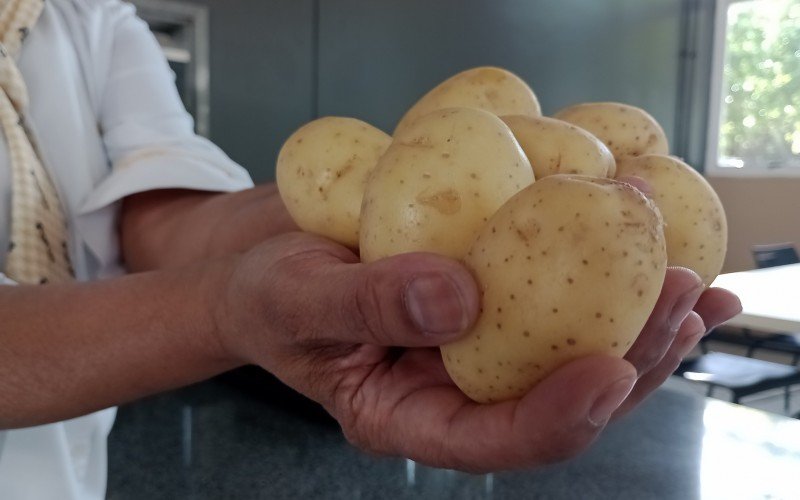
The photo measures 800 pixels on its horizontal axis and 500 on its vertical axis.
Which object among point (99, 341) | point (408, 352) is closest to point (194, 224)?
point (99, 341)

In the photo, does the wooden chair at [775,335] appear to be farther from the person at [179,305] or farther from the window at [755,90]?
the person at [179,305]

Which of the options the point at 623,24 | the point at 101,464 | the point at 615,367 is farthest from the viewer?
the point at 623,24

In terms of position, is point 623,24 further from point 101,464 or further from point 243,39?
point 101,464

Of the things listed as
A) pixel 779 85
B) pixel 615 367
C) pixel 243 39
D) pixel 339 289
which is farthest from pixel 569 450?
pixel 779 85

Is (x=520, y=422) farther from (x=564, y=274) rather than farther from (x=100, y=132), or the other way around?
(x=100, y=132)

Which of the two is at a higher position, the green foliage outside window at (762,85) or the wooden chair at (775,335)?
the green foliage outside window at (762,85)

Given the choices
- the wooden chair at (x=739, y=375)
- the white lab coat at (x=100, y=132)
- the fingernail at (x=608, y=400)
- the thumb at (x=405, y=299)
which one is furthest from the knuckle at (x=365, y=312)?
the wooden chair at (x=739, y=375)
